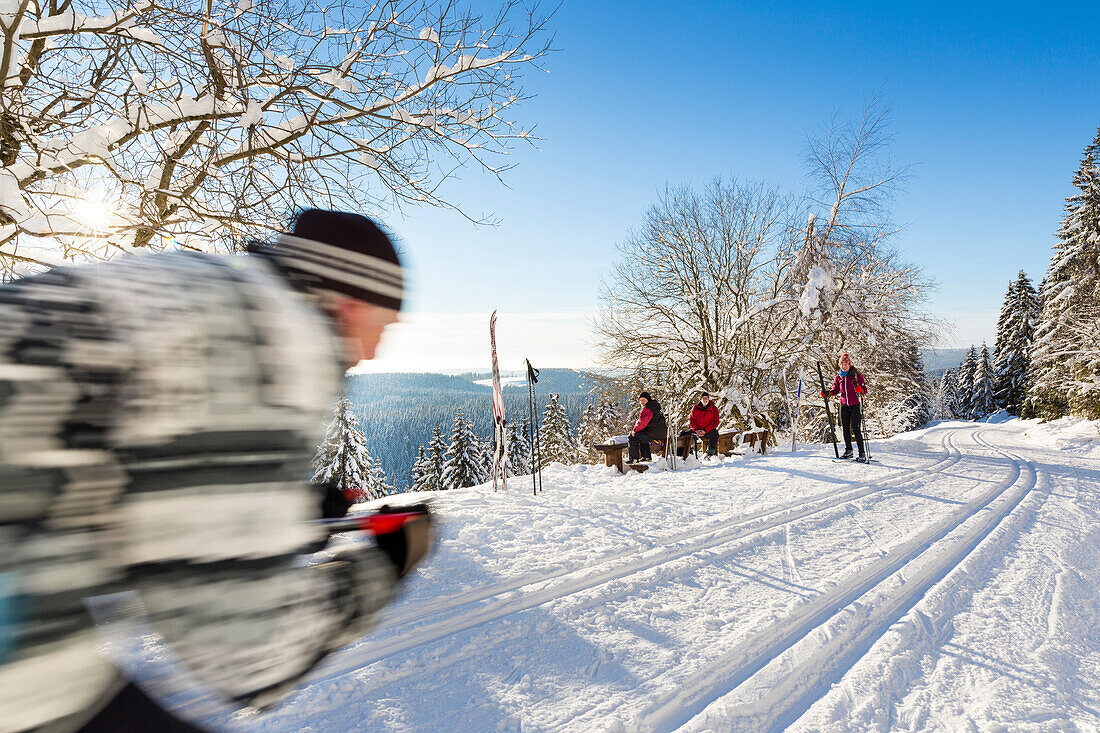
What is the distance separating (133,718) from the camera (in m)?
0.96

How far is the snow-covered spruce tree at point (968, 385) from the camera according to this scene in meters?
53.8

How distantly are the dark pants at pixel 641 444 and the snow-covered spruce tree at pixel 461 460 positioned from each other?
27393 mm

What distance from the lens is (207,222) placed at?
432 centimetres

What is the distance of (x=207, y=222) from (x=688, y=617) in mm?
4625

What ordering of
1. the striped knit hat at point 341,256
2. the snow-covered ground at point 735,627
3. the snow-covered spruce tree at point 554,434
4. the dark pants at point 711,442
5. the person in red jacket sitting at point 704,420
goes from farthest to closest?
1. the snow-covered spruce tree at point 554,434
2. the person in red jacket sitting at point 704,420
3. the dark pants at point 711,442
4. the snow-covered ground at point 735,627
5. the striped knit hat at point 341,256

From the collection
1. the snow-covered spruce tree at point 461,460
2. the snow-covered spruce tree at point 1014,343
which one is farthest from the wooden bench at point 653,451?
the snow-covered spruce tree at point 1014,343

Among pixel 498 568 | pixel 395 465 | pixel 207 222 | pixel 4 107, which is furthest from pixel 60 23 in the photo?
pixel 395 465

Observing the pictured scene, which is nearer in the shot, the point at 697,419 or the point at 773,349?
the point at 697,419

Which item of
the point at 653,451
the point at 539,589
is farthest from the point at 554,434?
the point at 539,589

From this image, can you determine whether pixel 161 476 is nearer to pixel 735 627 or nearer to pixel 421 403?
pixel 735 627

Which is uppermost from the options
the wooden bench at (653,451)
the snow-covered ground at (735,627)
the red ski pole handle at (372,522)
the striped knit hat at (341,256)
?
the striped knit hat at (341,256)

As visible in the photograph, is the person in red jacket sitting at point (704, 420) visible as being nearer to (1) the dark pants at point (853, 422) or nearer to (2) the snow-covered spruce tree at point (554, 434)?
(1) the dark pants at point (853, 422)

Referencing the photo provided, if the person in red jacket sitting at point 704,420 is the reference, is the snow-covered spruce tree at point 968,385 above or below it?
above

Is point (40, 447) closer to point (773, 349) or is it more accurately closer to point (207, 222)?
point (207, 222)
